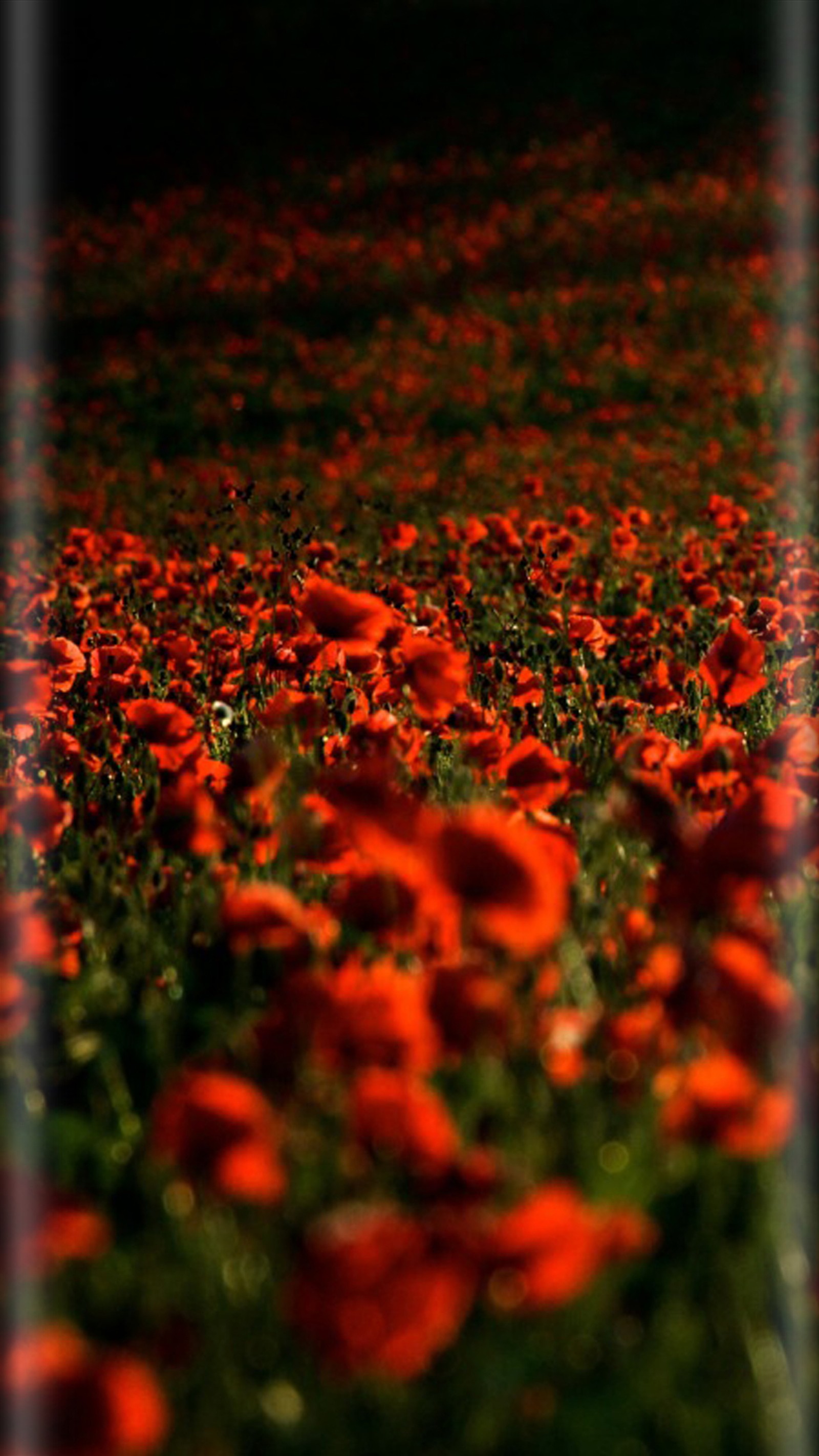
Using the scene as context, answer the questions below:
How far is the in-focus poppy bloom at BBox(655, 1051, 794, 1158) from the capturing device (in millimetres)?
916

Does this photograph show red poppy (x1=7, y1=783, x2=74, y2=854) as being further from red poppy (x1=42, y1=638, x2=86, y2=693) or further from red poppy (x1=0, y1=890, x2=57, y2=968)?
red poppy (x1=42, y1=638, x2=86, y2=693)

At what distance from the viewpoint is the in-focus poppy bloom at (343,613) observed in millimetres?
1870

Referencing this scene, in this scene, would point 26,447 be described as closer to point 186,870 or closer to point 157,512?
point 157,512

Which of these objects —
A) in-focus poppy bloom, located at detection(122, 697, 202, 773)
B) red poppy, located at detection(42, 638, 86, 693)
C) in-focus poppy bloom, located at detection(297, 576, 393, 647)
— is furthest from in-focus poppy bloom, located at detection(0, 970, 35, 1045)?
red poppy, located at detection(42, 638, 86, 693)

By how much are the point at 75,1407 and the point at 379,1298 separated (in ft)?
0.58

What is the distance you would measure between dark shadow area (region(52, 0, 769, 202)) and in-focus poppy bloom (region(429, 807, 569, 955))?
17.4m

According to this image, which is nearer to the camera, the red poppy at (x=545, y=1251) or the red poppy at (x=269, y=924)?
the red poppy at (x=545, y=1251)

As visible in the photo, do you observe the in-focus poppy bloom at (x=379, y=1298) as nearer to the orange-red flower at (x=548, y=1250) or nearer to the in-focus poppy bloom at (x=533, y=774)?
the orange-red flower at (x=548, y=1250)

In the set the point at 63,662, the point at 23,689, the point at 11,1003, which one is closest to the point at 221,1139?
the point at 11,1003

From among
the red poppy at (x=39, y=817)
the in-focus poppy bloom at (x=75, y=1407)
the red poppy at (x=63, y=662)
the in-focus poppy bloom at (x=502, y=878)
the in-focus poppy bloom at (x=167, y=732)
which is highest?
the in-focus poppy bloom at (x=502, y=878)

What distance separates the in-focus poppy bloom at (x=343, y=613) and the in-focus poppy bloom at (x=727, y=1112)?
41.8 inches

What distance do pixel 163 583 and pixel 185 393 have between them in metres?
7.62

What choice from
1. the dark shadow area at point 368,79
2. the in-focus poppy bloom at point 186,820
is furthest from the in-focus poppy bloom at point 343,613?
the dark shadow area at point 368,79

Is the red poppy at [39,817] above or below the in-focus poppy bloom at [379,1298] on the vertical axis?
below
